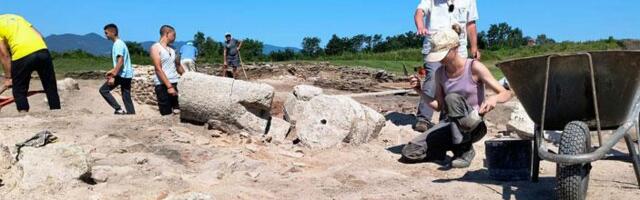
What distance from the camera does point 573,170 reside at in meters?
3.87

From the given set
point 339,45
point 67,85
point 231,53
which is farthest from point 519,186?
point 339,45

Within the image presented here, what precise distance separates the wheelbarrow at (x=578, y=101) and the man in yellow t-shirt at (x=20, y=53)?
5008mm

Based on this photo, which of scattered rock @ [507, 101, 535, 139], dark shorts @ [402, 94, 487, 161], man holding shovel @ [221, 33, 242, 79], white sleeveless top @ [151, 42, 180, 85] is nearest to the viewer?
dark shorts @ [402, 94, 487, 161]

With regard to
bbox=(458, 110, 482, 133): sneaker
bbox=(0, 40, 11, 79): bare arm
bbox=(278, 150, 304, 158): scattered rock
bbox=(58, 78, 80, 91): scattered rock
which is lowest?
bbox=(278, 150, 304, 158): scattered rock

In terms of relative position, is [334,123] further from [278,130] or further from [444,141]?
[444,141]

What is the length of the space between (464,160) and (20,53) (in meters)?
4.53

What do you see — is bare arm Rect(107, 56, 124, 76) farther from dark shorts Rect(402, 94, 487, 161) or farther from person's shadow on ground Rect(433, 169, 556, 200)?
person's shadow on ground Rect(433, 169, 556, 200)

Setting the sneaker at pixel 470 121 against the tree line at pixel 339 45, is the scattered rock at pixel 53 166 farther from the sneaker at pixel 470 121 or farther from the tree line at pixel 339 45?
the tree line at pixel 339 45

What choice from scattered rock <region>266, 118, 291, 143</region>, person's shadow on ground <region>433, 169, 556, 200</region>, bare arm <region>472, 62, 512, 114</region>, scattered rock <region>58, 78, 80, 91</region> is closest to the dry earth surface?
person's shadow on ground <region>433, 169, 556, 200</region>

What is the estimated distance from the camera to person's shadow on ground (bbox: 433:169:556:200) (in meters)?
4.46

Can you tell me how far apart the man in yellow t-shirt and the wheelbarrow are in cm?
501

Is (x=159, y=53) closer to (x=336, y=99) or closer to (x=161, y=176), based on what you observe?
(x=336, y=99)

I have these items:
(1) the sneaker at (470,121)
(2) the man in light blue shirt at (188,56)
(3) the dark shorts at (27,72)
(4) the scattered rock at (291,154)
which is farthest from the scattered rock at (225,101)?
(2) the man in light blue shirt at (188,56)

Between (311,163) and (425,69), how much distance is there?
179 cm
